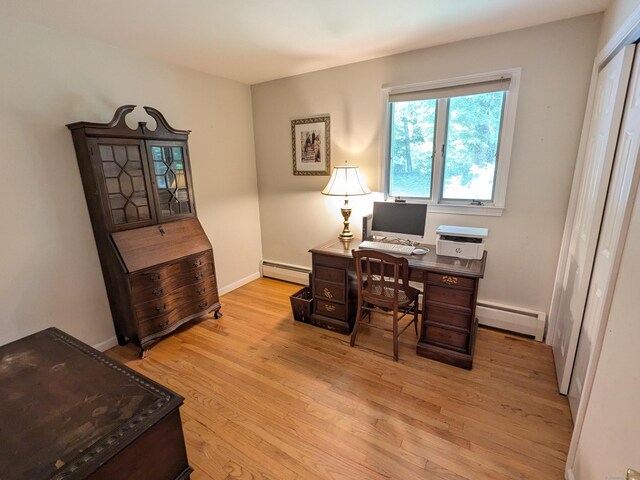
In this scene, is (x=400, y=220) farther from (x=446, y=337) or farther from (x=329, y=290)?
(x=446, y=337)

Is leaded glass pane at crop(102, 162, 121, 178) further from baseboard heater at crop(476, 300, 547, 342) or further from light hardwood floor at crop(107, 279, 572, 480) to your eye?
baseboard heater at crop(476, 300, 547, 342)

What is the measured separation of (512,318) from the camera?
8.27 ft

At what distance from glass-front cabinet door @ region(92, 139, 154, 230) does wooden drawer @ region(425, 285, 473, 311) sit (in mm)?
2232

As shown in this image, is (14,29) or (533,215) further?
(533,215)

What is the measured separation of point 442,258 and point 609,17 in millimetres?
1697

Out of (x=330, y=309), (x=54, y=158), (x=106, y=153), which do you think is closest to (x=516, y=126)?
(x=330, y=309)

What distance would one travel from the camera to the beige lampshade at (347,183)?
266 centimetres

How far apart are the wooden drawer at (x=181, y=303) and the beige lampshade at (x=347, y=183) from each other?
1.43 metres

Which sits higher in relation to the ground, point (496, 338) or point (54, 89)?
point (54, 89)

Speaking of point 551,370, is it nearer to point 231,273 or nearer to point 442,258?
point 442,258

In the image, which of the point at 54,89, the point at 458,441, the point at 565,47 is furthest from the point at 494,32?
the point at 54,89

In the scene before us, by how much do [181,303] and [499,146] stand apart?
9.44 feet

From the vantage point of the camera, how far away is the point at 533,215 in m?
2.32

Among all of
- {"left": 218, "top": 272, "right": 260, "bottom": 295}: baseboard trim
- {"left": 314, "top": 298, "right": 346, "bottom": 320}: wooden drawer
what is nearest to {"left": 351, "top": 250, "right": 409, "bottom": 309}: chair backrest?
{"left": 314, "top": 298, "right": 346, "bottom": 320}: wooden drawer
